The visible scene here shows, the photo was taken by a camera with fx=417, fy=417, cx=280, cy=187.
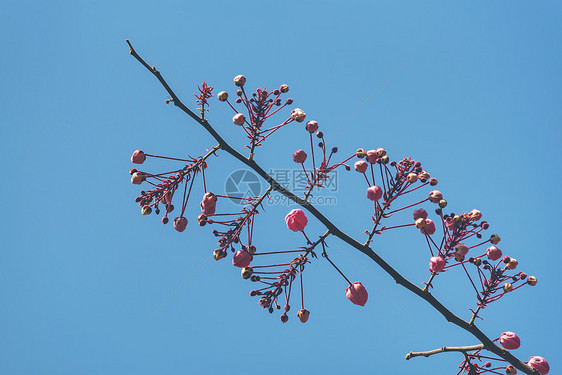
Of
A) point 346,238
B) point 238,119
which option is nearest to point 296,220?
point 346,238

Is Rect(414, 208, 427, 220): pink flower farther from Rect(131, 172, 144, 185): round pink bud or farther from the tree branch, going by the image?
Rect(131, 172, 144, 185): round pink bud

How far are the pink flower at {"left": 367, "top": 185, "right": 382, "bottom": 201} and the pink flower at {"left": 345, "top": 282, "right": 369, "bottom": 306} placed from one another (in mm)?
963

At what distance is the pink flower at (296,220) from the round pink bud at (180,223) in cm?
101

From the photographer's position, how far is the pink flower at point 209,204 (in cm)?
388

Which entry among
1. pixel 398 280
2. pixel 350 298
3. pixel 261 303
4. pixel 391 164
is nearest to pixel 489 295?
pixel 398 280

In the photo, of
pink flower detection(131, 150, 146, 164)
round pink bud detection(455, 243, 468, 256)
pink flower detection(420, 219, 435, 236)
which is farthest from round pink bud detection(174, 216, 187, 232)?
round pink bud detection(455, 243, 468, 256)

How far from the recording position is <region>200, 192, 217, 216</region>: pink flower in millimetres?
3879

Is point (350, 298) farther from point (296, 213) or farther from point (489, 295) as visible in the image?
point (489, 295)

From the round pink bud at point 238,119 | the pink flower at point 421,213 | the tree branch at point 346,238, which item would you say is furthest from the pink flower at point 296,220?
the pink flower at point 421,213

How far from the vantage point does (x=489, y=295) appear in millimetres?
4152

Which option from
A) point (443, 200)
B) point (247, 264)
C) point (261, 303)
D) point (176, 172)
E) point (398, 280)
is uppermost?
point (443, 200)

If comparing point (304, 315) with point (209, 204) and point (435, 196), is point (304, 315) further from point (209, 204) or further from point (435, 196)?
point (435, 196)

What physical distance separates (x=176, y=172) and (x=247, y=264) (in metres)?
1.10

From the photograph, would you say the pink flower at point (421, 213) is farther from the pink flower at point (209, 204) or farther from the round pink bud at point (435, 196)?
the pink flower at point (209, 204)
